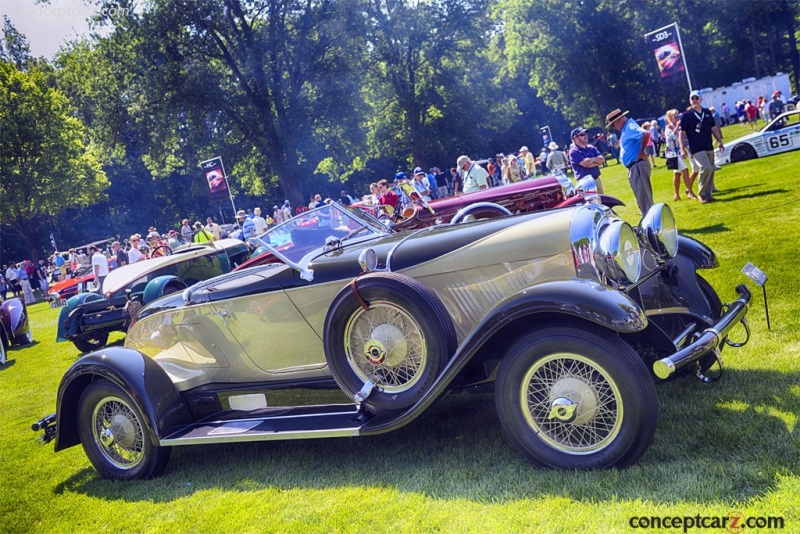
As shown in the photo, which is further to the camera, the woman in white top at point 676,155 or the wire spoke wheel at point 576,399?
the woman in white top at point 676,155

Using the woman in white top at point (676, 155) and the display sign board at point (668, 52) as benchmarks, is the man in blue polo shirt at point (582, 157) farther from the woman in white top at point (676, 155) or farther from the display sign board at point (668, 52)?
the display sign board at point (668, 52)

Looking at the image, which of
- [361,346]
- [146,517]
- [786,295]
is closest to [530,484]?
[361,346]

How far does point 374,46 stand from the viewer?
43.0m

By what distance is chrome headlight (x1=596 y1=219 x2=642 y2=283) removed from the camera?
395 cm

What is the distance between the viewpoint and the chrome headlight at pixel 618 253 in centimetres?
395

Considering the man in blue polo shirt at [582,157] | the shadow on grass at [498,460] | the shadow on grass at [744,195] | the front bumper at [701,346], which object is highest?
the man in blue polo shirt at [582,157]

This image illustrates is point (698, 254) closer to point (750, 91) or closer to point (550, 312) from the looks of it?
point (550, 312)

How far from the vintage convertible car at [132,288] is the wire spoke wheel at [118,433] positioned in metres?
6.08

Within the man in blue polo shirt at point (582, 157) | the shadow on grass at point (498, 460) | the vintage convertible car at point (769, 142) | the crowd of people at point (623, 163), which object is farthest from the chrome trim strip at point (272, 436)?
the vintage convertible car at point (769, 142)

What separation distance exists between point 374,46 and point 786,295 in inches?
1579

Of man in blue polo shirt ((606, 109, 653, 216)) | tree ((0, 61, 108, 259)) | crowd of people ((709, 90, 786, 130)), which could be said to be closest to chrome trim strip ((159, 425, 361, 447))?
man in blue polo shirt ((606, 109, 653, 216))

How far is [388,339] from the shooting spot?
14.1 ft

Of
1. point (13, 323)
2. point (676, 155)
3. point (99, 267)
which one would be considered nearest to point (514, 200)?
point (676, 155)

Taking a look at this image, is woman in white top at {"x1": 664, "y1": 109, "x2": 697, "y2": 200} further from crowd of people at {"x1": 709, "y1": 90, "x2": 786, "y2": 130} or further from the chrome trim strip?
crowd of people at {"x1": 709, "y1": 90, "x2": 786, "y2": 130}
